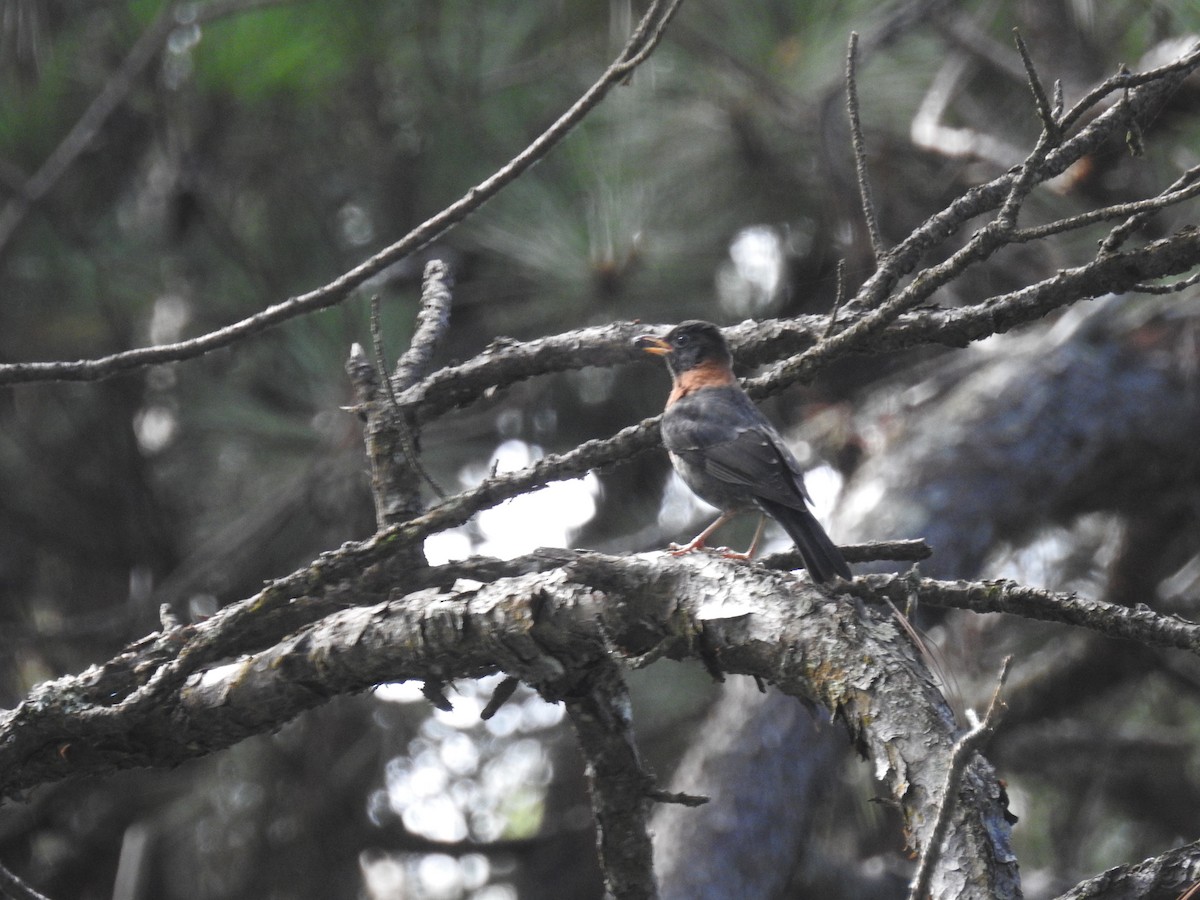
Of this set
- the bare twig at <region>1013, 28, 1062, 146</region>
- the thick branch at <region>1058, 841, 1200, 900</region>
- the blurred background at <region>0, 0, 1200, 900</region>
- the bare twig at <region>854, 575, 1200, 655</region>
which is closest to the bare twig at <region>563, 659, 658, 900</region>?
the bare twig at <region>854, 575, 1200, 655</region>

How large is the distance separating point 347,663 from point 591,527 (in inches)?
162

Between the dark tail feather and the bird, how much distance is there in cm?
51

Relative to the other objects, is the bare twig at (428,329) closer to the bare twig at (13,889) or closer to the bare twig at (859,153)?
the bare twig at (859,153)

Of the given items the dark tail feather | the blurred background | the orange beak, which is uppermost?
the blurred background

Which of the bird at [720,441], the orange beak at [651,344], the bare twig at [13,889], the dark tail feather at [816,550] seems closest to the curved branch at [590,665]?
the bare twig at [13,889]

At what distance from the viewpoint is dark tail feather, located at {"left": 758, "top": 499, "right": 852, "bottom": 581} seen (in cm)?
249

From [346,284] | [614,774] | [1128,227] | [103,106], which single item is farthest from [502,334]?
[1128,227]

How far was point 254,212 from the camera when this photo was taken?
6.58m

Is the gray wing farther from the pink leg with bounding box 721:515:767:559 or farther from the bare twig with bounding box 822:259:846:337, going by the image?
the bare twig with bounding box 822:259:846:337

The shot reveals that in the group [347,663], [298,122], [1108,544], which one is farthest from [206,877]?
[1108,544]

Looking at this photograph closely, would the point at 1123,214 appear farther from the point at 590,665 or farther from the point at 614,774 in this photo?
the point at 614,774

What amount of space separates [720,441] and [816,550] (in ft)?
4.66

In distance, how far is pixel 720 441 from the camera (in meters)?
4.00

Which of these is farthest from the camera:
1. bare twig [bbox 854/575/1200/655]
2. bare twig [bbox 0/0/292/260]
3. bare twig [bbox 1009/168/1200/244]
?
bare twig [bbox 0/0/292/260]
